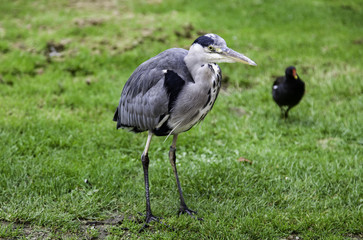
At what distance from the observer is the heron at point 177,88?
3509 mm

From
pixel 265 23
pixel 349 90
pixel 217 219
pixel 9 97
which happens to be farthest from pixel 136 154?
pixel 265 23

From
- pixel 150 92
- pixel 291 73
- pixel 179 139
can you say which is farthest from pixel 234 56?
pixel 291 73

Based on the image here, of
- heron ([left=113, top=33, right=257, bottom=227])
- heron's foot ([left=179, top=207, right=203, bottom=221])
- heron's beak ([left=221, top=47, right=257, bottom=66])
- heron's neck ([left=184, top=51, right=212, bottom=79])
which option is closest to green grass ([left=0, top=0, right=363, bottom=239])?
heron's foot ([left=179, top=207, right=203, bottom=221])

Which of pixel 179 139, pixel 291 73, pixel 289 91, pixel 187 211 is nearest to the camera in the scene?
pixel 187 211

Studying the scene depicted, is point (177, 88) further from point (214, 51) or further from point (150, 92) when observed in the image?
point (214, 51)

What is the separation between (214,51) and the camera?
136 inches

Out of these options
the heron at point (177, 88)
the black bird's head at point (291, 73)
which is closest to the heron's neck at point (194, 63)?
the heron at point (177, 88)

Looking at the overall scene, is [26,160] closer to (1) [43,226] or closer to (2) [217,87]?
(1) [43,226]

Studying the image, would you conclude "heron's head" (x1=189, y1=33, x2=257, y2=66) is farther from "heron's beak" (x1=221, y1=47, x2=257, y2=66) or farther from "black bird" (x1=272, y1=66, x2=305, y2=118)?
"black bird" (x1=272, y1=66, x2=305, y2=118)

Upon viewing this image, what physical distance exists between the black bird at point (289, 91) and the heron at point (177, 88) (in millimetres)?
2735

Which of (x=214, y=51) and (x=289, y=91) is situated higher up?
(x=214, y=51)

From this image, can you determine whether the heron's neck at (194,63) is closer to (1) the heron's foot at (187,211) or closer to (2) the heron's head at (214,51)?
(2) the heron's head at (214,51)

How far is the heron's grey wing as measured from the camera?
3771 millimetres

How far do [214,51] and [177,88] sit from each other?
19.9 inches
